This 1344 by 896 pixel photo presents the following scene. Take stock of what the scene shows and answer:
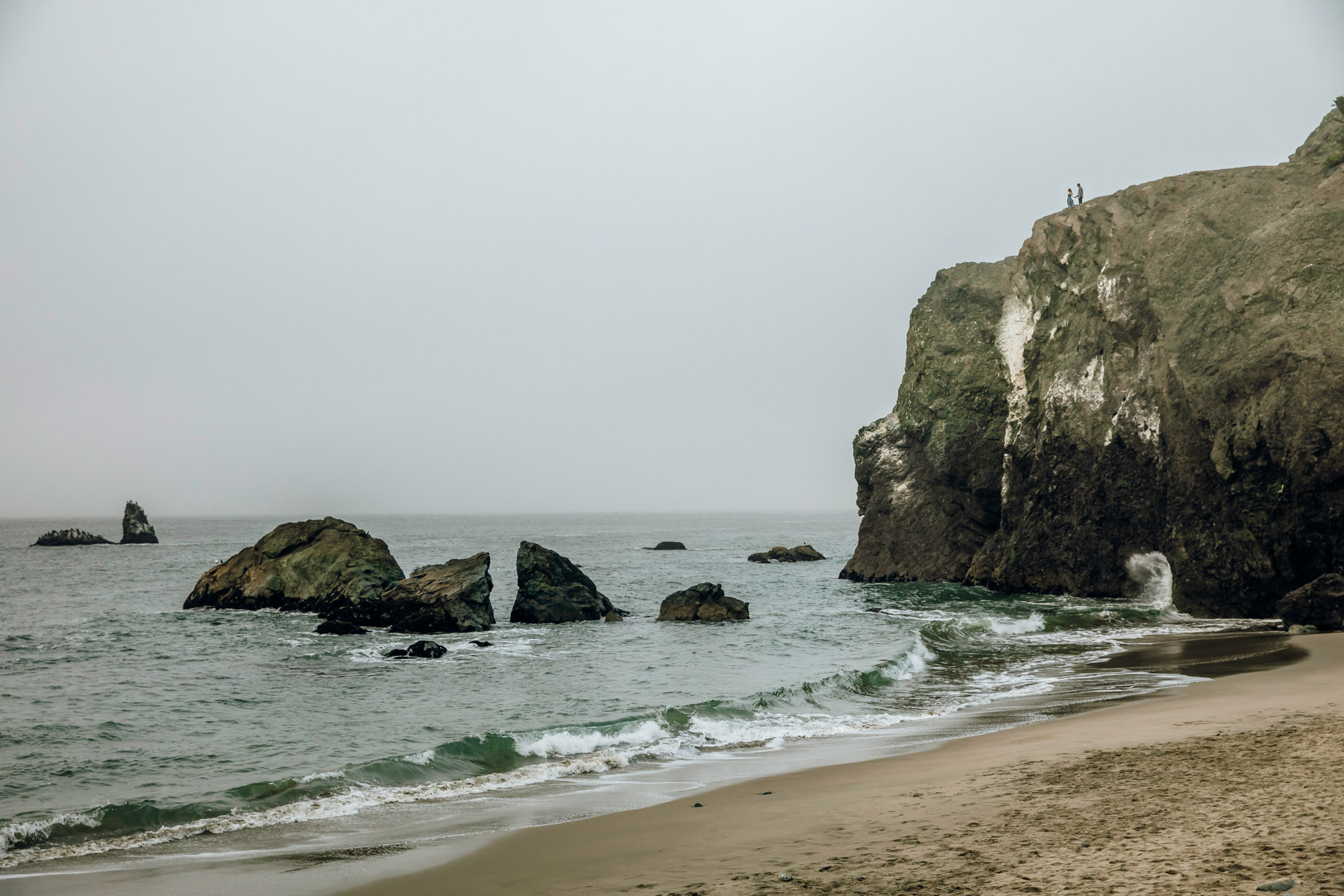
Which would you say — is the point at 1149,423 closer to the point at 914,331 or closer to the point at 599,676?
the point at 914,331

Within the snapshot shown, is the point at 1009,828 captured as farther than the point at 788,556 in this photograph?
No

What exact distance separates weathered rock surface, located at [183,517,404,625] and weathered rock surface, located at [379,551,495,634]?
2.97 ft

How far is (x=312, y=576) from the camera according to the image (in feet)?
111

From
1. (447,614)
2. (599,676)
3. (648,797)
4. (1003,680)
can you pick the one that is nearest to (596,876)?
(648,797)

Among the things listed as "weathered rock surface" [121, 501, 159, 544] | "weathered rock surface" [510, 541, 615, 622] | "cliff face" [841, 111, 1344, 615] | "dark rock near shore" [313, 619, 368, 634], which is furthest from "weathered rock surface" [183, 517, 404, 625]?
"weathered rock surface" [121, 501, 159, 544]

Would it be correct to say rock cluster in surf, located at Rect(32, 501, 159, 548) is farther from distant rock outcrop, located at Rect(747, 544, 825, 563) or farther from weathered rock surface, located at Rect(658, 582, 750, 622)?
weathered rock surface, located at Rect(658, 582, 750, 622)

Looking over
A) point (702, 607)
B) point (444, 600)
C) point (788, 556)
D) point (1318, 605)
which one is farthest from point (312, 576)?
point (788, 556)

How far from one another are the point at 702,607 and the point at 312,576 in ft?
53.0

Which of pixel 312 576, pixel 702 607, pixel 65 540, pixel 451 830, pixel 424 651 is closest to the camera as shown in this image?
pixel 451 830

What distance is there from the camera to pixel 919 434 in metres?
48.1

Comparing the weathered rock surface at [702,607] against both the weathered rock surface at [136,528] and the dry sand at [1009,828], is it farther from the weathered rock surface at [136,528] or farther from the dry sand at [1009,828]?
the weathered rock surface at [136,528]

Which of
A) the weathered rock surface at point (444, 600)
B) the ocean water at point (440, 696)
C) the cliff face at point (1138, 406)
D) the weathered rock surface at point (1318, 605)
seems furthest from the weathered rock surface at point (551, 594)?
the weathered rock surface at point (1318, 605)

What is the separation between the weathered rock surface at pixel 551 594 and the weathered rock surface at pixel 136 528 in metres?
90.5

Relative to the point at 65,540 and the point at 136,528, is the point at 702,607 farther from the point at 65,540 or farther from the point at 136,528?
the point at 65,540
